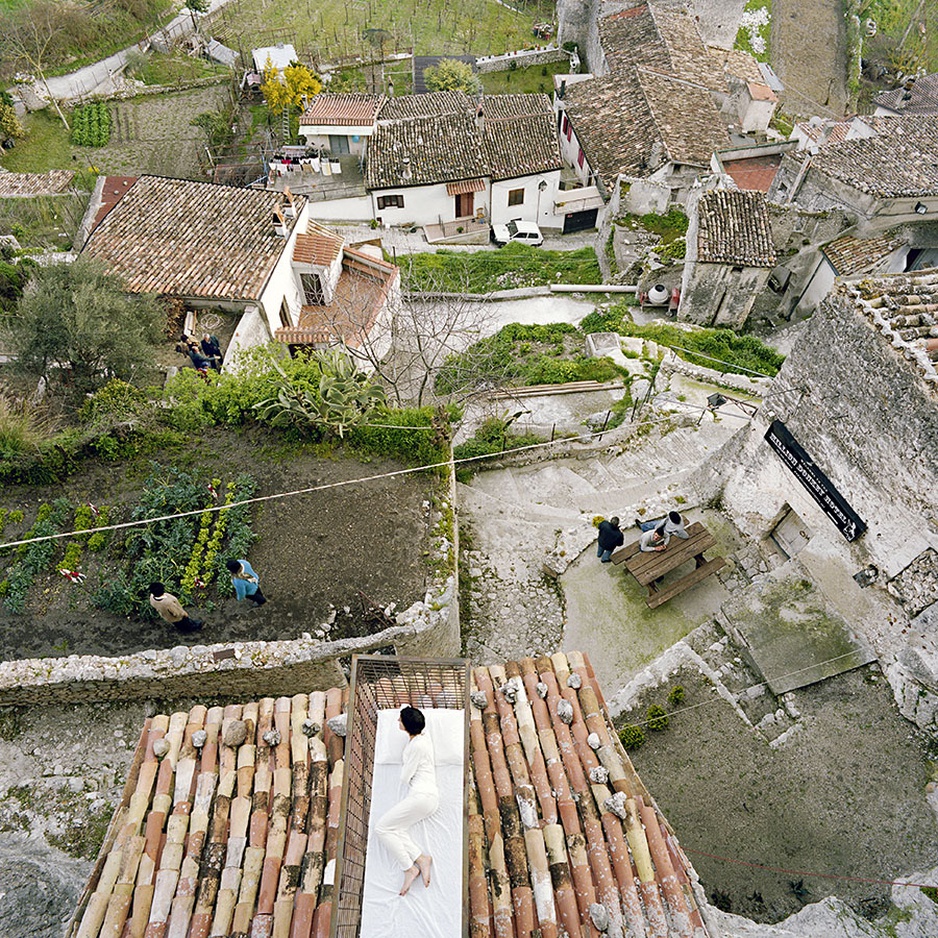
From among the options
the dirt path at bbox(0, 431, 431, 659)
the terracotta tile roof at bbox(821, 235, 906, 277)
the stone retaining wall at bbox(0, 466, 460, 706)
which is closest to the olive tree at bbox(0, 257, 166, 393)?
the dirt path at bbox(0, 431, 431, 659)

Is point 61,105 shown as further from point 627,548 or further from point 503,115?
point 627,548

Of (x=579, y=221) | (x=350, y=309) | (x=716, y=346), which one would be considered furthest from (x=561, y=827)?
(x=579, y=221)

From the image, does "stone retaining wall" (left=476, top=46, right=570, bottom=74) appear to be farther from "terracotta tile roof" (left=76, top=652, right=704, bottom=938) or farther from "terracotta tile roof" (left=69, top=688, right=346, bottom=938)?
"terracotta tile roof" (left=69, top=688, right=346, bottom=938)

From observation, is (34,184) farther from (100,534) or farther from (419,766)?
(419,766)

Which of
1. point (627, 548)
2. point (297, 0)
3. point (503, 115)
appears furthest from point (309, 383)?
point (297, 0)

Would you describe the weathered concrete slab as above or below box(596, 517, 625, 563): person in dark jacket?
above
